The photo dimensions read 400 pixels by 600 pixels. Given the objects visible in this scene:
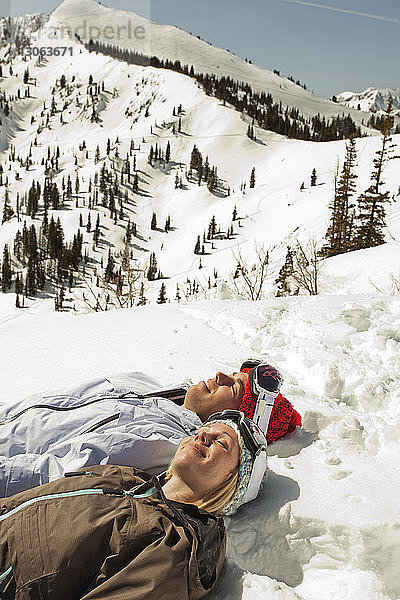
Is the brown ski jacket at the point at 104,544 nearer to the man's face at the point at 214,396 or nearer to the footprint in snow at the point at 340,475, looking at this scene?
the footprint in snow at the point at 340,475

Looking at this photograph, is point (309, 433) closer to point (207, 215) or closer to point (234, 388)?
point (234, 388)

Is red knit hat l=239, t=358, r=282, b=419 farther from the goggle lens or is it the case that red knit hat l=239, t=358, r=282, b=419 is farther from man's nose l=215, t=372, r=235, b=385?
man's nose l=215, t=372, r=235, b=385

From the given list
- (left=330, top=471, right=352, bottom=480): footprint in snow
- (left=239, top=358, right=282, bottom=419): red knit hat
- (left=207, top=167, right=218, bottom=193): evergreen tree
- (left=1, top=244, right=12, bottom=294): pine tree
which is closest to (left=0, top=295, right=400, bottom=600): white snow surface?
(left=330, top=471, right=352, bottom=480): footprint in snow

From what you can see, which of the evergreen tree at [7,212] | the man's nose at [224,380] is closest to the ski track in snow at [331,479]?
the man's nose at [224,380]

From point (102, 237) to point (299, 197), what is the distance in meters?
34.3

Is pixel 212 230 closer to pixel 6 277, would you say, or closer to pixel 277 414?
pixel 6 277

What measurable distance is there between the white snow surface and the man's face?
1.34 feet

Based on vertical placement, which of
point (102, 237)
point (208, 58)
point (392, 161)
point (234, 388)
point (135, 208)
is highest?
point (208, 58)

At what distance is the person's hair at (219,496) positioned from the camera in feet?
7.32

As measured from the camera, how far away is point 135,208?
237 ft

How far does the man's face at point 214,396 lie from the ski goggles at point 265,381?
0.48ft

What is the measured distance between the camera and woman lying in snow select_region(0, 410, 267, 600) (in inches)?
62.0

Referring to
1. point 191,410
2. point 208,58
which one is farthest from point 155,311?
point 208,58

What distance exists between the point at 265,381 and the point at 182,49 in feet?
556
